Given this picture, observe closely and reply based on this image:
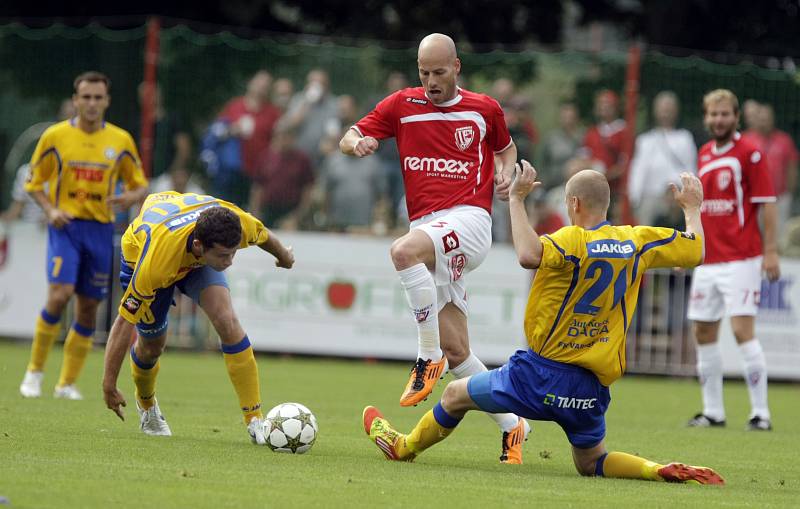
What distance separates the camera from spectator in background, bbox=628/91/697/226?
53.7ft

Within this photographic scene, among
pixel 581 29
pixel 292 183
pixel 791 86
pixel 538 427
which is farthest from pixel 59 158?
pixel 581 29

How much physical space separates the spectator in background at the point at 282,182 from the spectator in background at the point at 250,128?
0.10 meters

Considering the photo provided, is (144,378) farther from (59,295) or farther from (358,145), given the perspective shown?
(59,295)

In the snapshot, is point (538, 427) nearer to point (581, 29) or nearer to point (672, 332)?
point (672, 332)

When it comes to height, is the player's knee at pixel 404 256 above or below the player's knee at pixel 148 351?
above

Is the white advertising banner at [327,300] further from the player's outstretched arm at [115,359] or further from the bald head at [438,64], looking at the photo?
the player's outstretched arm at [115,359]

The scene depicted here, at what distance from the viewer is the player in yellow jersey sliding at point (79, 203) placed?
1152 centimetres

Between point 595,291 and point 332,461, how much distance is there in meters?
1.72

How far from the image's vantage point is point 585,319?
7.21 meters

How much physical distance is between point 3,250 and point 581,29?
11.0 m

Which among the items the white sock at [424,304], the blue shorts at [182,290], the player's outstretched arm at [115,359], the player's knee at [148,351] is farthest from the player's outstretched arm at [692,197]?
the player's knee at [148,351]

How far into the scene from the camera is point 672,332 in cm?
1650

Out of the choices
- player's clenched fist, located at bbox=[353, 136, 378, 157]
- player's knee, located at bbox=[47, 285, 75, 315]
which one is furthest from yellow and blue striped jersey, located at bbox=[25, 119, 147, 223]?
player's clenched fist, located at bbox=[353, 136, 378, 157]

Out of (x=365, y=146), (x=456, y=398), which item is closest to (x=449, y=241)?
(x=365, y=146)
